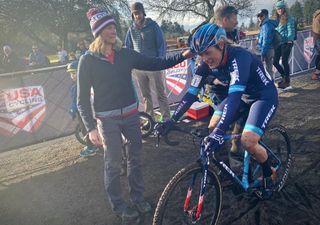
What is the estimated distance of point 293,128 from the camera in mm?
6359

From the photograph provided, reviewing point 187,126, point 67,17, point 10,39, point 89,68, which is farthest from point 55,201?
point 10,39

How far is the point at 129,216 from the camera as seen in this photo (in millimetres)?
3727

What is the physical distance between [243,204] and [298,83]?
7762 millimetres

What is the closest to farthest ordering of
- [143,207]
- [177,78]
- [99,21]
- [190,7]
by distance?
[99,21] → [143,207] → [177,78] → [190,7]

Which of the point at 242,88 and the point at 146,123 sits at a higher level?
the point at 242,88

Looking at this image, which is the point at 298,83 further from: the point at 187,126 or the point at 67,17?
the point at 67,17

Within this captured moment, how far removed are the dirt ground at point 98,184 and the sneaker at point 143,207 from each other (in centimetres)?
10

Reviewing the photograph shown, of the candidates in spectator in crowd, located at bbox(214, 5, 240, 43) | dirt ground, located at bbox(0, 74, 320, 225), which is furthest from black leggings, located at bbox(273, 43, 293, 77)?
spectator in crowd, located at bbox(214, 5, 240, 43)

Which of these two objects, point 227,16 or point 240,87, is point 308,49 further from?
point 240,87

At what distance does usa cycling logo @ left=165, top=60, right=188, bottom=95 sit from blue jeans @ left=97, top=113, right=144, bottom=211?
534 cm

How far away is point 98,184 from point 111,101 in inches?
75.1

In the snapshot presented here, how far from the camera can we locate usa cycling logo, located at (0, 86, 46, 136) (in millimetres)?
6797

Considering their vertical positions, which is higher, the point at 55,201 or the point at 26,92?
the point at 26,92

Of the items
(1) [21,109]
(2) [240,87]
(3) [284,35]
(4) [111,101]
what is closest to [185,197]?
(2) [240,87]
